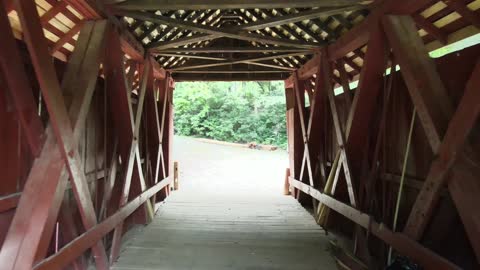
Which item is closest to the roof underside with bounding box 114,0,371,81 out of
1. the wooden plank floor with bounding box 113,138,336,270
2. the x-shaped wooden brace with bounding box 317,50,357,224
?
the x-shaped wooden brace with bounding box 317,50,357,224

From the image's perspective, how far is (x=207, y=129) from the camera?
910 inches

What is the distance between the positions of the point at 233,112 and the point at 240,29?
18.3m

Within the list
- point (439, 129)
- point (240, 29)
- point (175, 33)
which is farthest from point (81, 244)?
point (175, 33)

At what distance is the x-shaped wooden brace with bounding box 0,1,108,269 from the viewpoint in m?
2.15

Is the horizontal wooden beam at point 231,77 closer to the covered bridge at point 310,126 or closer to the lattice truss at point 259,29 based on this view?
the lattice truss at point 259,29

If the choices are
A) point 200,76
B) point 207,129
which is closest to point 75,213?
point 200,76

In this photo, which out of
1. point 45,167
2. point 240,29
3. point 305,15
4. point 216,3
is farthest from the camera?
point 240,29

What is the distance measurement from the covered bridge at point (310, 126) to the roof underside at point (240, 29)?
0.08 ft

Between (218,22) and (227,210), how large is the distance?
340 centimetres

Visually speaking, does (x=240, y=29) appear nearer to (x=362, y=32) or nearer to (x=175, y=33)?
(x=362, y=32)

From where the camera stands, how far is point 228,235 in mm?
4934

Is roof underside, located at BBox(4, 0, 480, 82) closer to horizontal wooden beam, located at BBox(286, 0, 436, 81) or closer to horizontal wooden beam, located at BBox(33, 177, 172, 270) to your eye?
horizontal wooden beam, located at BBox(286, 0, 436, 81)

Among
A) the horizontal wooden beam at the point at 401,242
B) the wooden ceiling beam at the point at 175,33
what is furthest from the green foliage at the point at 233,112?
the horizontal wooden beam at the point at 401,242

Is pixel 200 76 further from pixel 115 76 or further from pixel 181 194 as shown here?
pixel 115 76
